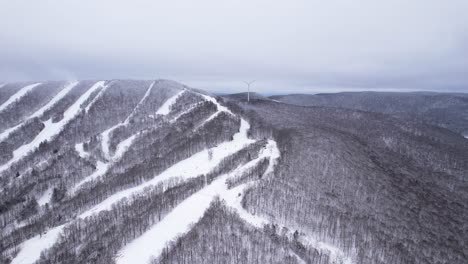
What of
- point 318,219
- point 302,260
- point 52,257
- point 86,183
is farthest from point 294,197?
point 86,183

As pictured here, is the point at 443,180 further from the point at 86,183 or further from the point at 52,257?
the point at 86,183

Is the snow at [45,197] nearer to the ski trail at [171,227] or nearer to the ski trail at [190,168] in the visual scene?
the ski trail at [190,168]

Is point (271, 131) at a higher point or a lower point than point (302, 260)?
higher

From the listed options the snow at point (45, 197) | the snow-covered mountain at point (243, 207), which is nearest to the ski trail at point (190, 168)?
the snow-covered mountain at point (243, 207)

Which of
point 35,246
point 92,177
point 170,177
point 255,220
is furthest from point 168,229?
point 92,177

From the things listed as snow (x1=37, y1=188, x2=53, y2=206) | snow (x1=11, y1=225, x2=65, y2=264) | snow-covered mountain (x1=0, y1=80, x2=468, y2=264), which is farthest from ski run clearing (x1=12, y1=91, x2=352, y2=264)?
snow (x1=37, y1=188, x2=53, y2=206)

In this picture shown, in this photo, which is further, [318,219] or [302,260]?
[318,219]
